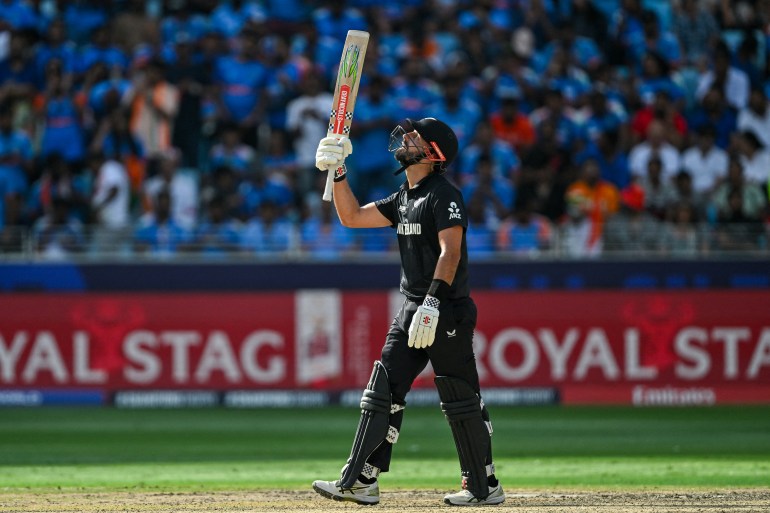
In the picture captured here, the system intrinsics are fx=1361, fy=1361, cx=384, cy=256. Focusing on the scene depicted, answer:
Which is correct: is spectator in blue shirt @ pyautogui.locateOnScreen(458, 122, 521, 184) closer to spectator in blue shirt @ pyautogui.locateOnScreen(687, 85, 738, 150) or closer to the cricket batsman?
spectator in blue shirt @ pyautogui.locateOnScreen(687, 85, 738, 150)

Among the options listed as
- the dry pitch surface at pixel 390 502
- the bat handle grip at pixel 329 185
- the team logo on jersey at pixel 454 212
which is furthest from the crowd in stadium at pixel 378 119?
the team logo on jersey at pixel 454 212

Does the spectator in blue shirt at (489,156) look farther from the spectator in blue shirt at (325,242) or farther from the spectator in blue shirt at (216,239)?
the spectator in blue shirt at (216,239)

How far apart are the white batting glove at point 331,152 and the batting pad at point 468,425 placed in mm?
1447

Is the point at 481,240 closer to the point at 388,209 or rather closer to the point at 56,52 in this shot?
the point at 56,52

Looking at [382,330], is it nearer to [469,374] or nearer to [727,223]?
[727,223]

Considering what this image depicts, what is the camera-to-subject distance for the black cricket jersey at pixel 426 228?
801 cm

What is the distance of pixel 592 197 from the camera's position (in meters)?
16.9

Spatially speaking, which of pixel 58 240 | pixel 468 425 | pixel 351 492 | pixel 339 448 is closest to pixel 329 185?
pixel 468 425

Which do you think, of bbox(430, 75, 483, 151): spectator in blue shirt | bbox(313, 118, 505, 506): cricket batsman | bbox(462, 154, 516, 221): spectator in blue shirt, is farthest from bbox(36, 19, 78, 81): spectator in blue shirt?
bbox(313, 118, 505, 506): cricket batsman

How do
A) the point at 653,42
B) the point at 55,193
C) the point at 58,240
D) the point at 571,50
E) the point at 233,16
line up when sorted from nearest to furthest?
the point at 58,240 < the point at 55,193 < the point at 571,50 < the point at 653,42 < the point at 233,16

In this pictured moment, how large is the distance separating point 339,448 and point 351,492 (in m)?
4.69

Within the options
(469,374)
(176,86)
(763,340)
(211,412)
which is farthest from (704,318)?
(469,374)

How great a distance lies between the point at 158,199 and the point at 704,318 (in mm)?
6838

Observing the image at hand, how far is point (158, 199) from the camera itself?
1700 centimetres
